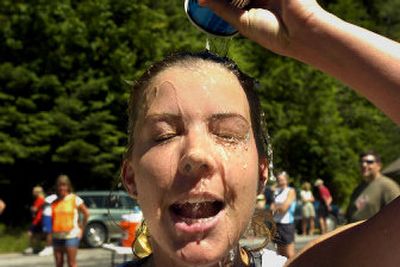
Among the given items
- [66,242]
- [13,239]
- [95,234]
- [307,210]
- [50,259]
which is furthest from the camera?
[307,210]

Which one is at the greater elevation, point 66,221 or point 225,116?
point 225,116

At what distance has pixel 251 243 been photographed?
1.78 m

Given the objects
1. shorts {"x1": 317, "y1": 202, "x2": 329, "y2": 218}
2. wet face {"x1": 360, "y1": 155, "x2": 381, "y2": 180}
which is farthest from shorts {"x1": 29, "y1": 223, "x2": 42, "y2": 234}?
wet face {"x1": 360, "y1": 155, "x2": 381, "y2": 180}

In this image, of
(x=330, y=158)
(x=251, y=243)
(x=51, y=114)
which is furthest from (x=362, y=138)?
(x=251, y=243)

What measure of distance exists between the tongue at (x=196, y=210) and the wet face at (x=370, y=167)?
262 inches

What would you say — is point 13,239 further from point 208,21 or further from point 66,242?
point 208,21

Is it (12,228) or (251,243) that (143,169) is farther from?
(12,228)

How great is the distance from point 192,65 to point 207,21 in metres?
0.10

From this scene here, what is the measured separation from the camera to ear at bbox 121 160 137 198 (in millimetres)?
1656

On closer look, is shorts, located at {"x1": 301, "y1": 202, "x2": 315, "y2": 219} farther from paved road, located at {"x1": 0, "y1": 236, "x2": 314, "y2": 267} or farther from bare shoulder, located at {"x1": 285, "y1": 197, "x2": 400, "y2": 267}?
bare shoulder, located at {"x1": 285, "y1": 197, "x2": 400, "y2": 267}

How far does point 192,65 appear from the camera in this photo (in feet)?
5.37

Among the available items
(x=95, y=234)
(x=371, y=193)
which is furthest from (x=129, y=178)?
(x=95, y=234)

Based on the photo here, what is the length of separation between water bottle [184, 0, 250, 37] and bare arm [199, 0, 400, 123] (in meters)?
0.12

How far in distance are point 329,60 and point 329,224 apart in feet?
71.6
